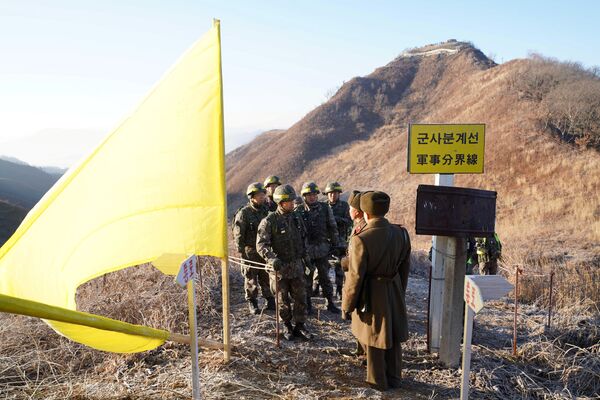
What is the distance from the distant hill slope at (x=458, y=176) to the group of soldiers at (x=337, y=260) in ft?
23.6

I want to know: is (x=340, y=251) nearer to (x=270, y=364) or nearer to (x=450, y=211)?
(x=270, y=364)

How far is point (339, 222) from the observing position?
740cm

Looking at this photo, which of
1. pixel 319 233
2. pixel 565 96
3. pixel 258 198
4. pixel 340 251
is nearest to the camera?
pixel 258 198

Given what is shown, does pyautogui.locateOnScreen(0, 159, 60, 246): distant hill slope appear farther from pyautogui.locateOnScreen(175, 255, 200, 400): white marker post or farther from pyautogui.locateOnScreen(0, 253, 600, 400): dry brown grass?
pyautogui.locateOnScreen(175, 255, 200, 400): white marker post

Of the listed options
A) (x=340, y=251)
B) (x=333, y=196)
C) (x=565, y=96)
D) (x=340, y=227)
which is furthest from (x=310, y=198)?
(x=565, y=96)

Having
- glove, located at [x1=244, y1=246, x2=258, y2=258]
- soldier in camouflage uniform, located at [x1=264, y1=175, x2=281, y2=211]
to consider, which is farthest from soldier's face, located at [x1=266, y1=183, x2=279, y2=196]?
glove, located at [x1=244, y1=246, x2=258, y2=258]

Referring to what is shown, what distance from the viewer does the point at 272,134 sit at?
55344mm

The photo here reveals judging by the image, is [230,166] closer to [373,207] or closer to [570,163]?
[570,163]

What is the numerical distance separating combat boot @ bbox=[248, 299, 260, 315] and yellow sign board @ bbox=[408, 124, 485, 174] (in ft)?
9.67

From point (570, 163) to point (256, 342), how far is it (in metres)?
19.9

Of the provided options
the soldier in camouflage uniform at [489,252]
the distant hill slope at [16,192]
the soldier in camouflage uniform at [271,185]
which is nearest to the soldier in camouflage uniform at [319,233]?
the soldier in camouflage uniform at [271,185]

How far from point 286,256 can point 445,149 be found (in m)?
2.23

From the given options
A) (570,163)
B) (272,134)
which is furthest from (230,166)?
(570,163)

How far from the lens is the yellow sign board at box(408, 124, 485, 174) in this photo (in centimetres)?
478
